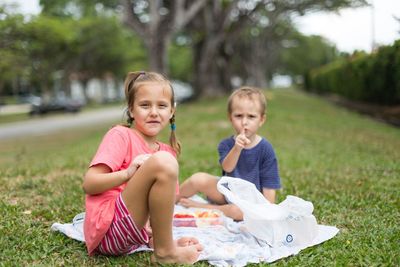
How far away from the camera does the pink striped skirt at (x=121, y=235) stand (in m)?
2.67

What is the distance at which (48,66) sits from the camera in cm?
3453

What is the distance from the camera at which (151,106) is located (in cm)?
294

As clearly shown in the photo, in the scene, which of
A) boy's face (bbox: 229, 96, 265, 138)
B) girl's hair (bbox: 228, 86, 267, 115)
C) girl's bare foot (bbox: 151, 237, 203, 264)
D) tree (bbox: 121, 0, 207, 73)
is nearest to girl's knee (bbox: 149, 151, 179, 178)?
girl's bare foot (bbox: 151, 237, 203, 264)

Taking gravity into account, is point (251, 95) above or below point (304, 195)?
above

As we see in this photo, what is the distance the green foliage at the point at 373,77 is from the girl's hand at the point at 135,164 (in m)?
7.39

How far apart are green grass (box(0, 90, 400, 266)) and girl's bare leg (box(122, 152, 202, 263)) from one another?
0.24 meters

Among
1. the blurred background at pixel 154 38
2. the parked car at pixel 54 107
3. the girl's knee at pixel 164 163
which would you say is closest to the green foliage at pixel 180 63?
the blurred background at pixel 154 38

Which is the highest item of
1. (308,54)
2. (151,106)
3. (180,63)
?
(308,54)

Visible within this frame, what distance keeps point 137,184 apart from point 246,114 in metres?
1.32

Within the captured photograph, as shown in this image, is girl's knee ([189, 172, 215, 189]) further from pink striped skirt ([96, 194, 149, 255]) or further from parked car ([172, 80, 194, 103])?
parked car ([172, 80, 194, 103])

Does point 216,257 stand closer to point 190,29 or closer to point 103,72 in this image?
point 190,29

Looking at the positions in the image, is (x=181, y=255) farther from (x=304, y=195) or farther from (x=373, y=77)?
(x=373, y=77)

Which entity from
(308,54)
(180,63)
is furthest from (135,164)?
(308,54)

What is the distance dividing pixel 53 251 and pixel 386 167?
4.56 m
